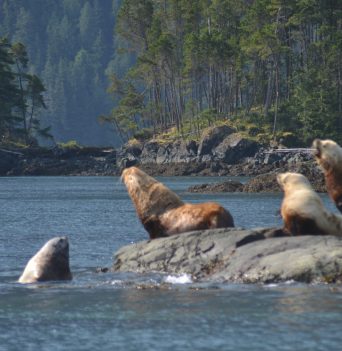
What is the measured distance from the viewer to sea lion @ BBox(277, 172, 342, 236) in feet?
75.6

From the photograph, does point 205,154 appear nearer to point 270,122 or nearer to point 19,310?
point 270,122

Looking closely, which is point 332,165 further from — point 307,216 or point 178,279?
point 178,279

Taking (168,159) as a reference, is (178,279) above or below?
below

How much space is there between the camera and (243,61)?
11662cm

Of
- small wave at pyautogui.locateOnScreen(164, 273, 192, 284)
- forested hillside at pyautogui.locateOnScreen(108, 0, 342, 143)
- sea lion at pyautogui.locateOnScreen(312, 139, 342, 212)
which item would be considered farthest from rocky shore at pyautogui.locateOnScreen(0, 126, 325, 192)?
small wave at pyautogui.locateOnScreen(164, 273, 192, 284)

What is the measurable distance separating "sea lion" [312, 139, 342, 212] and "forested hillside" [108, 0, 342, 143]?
75.2 m

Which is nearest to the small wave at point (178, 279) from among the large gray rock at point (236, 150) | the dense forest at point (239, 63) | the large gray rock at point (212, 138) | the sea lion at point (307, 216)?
the sea lion at point (307, 216)

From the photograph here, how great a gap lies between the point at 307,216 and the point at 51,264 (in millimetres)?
5393

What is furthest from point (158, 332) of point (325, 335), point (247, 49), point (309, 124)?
point (247, 49)

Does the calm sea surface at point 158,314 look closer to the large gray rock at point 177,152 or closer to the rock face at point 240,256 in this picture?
the rock face at point 240,256

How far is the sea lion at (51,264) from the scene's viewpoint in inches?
941

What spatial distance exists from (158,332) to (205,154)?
92.6 m

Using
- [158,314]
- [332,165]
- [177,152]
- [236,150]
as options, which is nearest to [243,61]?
[177,152]

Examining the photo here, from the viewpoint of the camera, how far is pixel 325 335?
17141 millimetres
